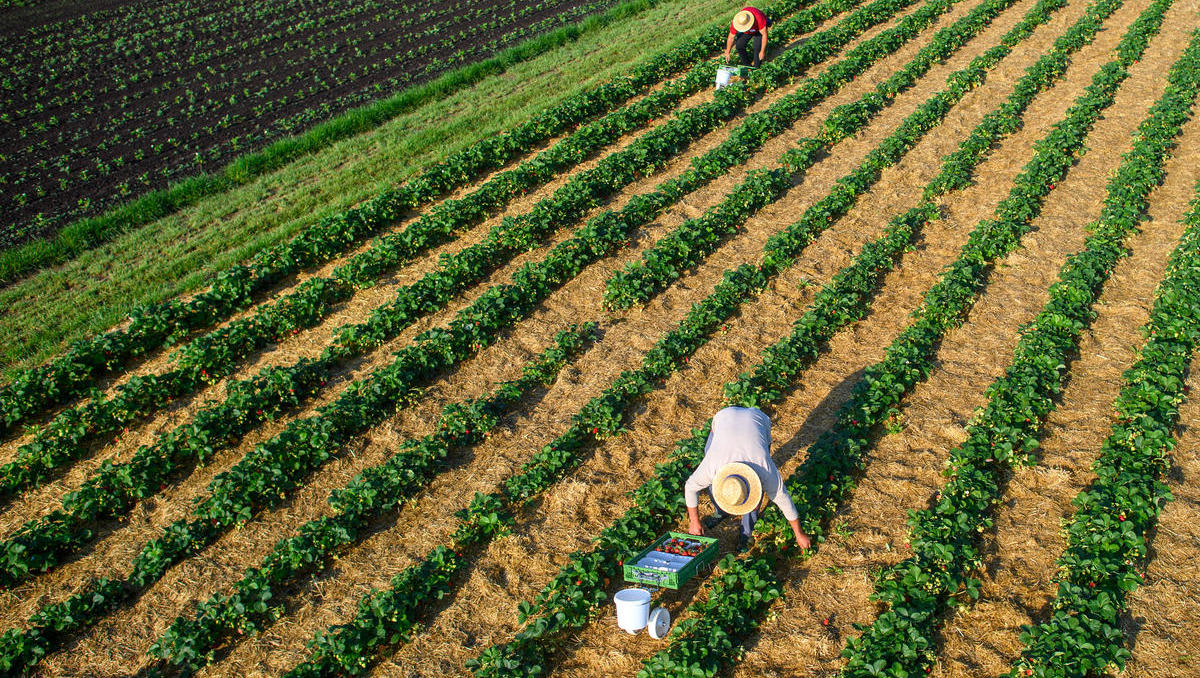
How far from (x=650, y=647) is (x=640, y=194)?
9206 mm

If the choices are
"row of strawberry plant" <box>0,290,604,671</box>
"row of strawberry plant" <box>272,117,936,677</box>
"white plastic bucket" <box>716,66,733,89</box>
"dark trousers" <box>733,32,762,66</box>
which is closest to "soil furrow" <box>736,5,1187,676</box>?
"row of strawberry plant" <box>272,117,936,677</box>

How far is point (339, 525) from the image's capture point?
27.6 ft

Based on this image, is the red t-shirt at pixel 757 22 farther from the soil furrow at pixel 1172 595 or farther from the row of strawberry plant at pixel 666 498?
the soil furrow at pixel 1172 595

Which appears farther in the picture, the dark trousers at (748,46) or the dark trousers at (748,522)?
the dark trousers at (748,46)

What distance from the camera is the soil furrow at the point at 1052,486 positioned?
707 cm

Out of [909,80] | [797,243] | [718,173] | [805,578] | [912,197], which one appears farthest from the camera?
[909,80]

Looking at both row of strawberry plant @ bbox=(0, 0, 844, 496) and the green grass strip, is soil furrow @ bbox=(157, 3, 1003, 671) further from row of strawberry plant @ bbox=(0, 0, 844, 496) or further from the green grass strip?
the green grass strip

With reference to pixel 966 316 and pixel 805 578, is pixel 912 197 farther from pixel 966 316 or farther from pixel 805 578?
pixel 805 578

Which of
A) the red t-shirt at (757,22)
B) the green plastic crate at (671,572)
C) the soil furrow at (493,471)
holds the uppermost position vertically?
the red t-shirt at (757,22)

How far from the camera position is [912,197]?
46.9ft

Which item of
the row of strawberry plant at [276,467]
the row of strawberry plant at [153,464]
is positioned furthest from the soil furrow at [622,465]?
the row of strawberry plant at [153,464]

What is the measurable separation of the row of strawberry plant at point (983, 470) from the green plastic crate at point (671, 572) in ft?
4.42

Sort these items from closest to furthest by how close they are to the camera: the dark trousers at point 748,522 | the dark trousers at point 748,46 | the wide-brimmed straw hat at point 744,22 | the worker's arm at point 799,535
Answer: the worker's arm at point 799,535 → the dark trousers at point 748,522 → the wide-brimmed straw hat at point 744,22 → the dark trousers at point 748,46

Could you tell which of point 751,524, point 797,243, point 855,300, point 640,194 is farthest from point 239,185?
point 751,524
